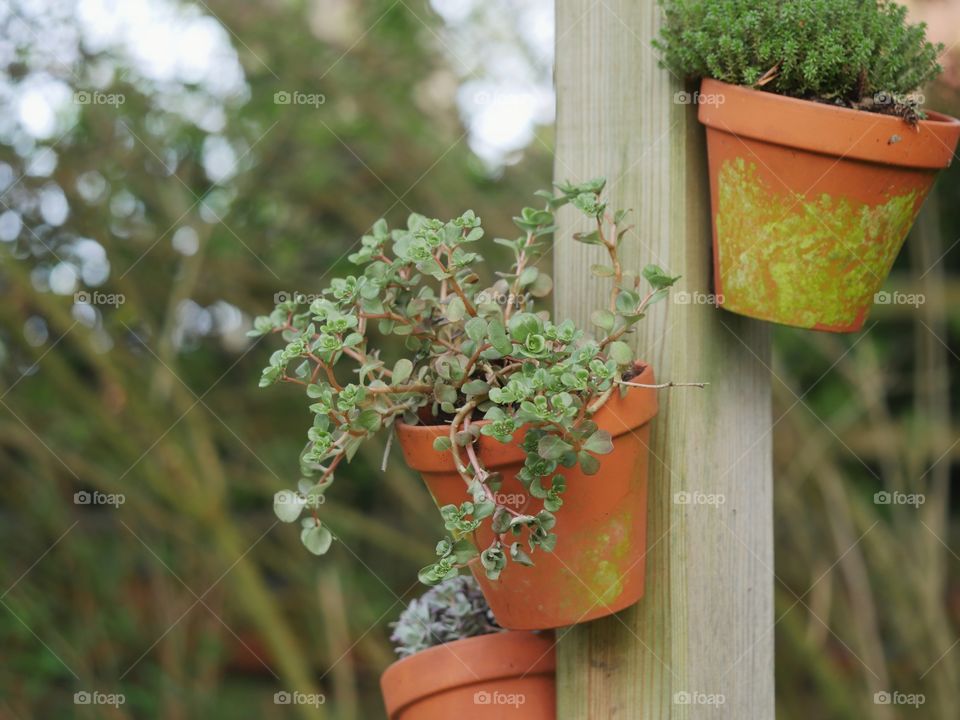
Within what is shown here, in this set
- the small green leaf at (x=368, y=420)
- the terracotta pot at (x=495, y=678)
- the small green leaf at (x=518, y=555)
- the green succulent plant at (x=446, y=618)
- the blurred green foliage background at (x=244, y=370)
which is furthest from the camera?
the blurred green foliage background at (x=244, y=370)

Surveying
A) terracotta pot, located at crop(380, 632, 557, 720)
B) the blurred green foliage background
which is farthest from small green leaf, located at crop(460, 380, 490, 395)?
the blurred green foliage background

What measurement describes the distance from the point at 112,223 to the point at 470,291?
175cm

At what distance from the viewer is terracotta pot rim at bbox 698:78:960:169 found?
40.8 inches

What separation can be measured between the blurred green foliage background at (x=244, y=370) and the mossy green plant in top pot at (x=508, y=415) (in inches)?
60.4

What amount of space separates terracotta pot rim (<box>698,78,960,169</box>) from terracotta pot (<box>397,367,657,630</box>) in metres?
0.28

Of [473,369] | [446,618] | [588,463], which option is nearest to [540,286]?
[473,369]

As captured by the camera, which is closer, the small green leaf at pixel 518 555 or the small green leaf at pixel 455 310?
the small green leaf at pixel 518 555

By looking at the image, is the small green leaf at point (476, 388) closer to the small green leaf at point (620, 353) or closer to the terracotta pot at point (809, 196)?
the small green leaf at point (620, 353)

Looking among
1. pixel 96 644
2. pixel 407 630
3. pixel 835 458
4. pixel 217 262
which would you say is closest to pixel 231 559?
pixel 96 644

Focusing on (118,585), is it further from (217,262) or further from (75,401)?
(217,262)

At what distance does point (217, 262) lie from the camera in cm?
286

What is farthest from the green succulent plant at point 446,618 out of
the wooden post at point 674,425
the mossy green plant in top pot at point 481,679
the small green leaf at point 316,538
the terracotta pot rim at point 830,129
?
the terracotta pot rim at point 830,129

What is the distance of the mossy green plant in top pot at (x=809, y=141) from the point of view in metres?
1.04

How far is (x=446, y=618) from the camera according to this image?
136 centimetres
